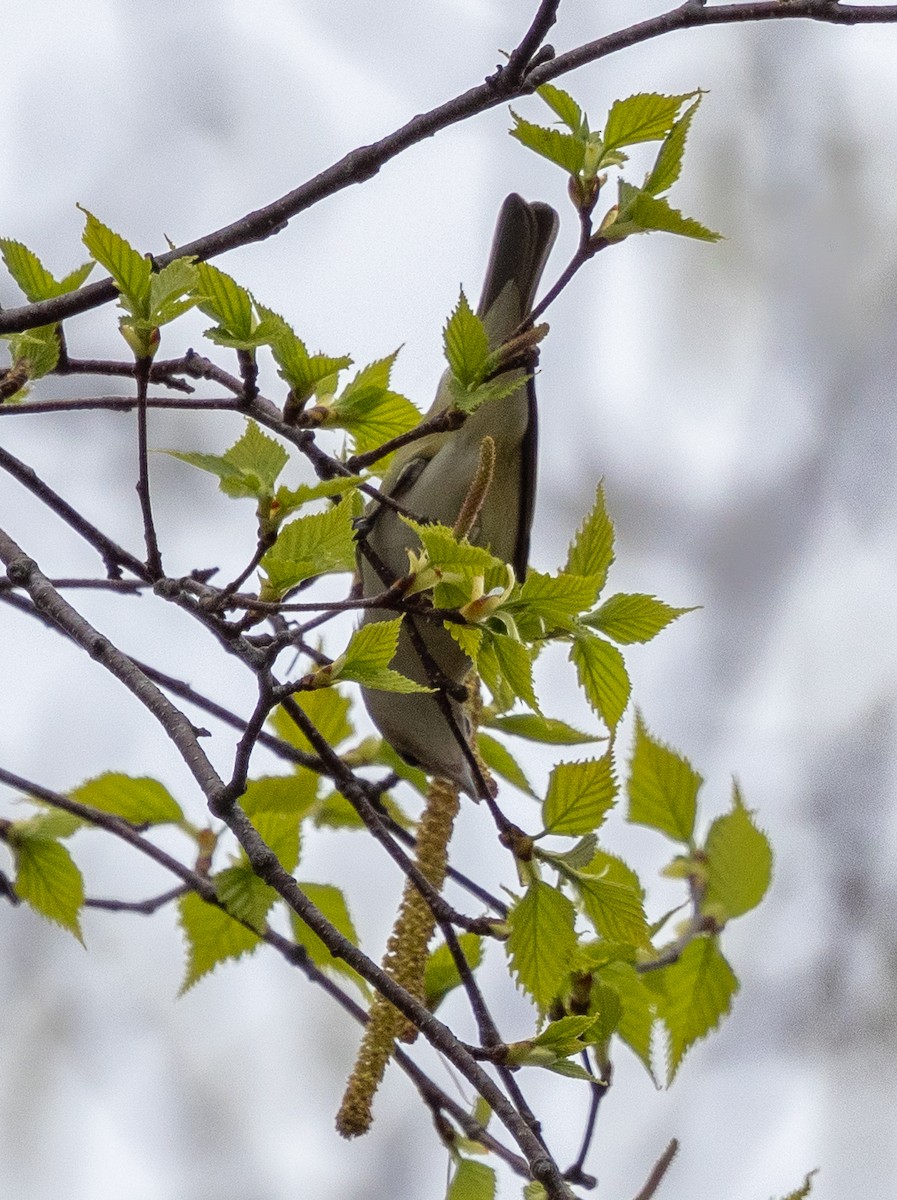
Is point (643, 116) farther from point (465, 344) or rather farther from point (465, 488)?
point (465, 488)

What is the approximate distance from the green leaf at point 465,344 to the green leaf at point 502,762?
714 mm

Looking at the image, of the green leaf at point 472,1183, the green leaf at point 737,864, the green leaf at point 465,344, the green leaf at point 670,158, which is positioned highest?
the green leaf at point 670,158

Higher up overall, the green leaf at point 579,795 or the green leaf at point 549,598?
the green leaf at point 549,598

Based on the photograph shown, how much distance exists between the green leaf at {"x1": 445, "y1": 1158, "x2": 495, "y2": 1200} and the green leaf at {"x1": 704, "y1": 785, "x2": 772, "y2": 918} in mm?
671

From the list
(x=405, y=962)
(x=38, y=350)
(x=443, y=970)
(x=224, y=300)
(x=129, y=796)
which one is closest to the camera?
(x=224, y=300)

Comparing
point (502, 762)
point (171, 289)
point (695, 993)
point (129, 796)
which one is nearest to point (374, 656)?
point (171, 289)

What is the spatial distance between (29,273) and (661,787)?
46.0 inches

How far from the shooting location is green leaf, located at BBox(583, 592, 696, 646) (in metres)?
1.40

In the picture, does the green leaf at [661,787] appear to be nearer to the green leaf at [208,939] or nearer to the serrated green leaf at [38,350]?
the green leaf at [208,939]

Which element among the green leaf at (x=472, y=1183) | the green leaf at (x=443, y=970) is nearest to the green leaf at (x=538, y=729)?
the green leaf at (x=443, y=970)

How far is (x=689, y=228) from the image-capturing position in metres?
1.38

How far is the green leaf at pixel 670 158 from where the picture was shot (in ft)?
4.38

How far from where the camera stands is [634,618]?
1405 millimetres

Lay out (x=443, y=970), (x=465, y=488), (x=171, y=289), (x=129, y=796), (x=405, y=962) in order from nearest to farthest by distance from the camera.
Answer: (x=171, y=289) < (x=405, y=962) < (x=443, y=970) < (x=129, y=796) < (x=465, y=488)
